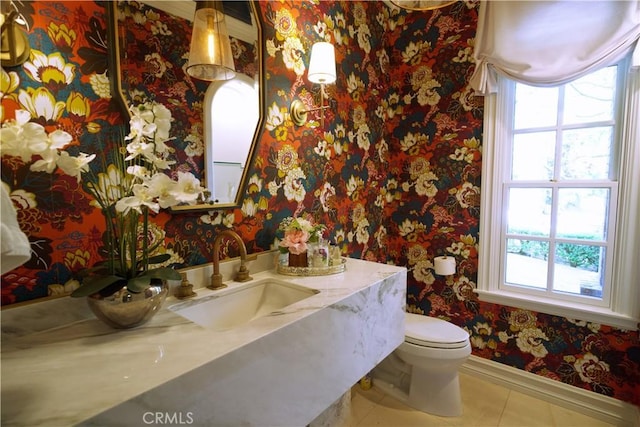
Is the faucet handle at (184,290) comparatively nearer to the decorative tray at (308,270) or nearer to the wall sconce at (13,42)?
the decorative tray at (308,270)

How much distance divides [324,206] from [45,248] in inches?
49.5

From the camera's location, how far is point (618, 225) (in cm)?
169

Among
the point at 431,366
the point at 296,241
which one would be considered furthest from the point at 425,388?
the point at 296,241

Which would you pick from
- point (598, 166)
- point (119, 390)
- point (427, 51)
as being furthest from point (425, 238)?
point (119, 390)

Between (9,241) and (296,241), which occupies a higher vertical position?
(9,241)

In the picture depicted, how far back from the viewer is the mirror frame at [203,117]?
3.24ft

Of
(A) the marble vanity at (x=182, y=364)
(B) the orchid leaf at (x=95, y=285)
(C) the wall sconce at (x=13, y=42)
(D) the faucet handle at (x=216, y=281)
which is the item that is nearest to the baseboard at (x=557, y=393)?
(A) the marble vanity at (x=182, y=364)

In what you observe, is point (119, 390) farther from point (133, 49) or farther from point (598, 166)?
point (598, 166)

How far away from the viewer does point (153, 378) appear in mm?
613

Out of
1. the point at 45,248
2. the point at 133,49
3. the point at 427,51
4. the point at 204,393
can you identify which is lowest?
the point at 204,393

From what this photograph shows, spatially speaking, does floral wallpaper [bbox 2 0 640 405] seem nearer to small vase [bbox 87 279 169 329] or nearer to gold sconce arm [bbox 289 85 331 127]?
gold sconce arm [bbox 289 85 331 127]
